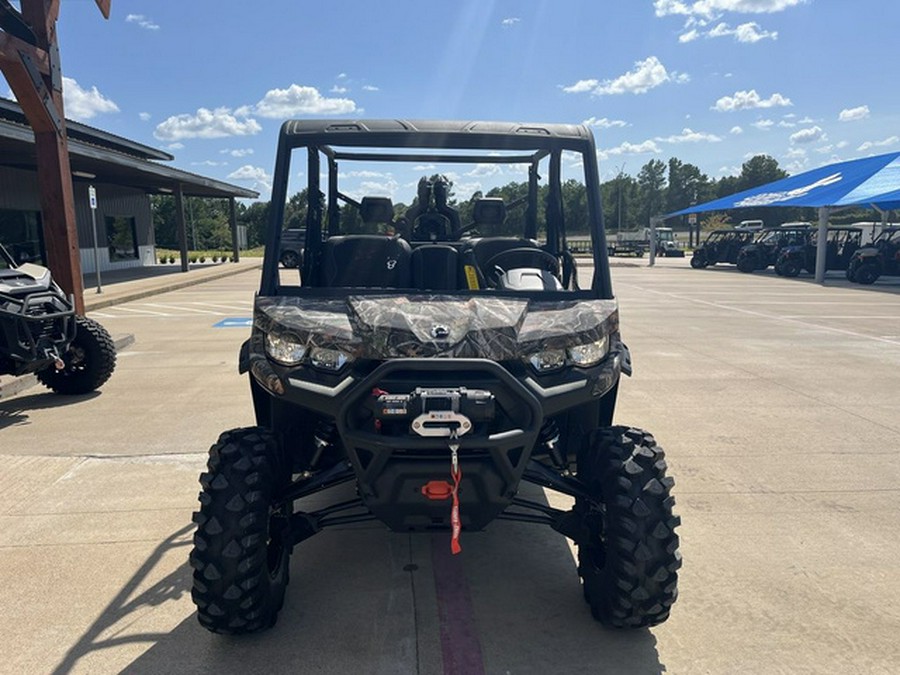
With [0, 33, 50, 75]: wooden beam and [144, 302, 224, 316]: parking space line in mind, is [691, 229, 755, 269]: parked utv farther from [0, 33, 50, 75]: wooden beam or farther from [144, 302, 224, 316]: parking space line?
[0, 33, 50, 75]: wooden beam

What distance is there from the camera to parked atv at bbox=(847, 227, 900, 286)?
20.4 metres

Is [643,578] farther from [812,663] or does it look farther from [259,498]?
[259,498]

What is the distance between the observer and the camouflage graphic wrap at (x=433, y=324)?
251 cm

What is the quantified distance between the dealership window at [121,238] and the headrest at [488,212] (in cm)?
2541

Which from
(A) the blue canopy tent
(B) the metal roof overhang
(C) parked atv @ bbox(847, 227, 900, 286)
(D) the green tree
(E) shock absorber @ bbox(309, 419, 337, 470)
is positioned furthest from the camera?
(D) the green tree

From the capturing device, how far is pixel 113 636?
2.72 m

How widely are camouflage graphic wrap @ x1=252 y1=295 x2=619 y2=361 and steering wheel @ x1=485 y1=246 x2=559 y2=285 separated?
1.98 feet

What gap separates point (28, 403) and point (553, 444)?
5.63m

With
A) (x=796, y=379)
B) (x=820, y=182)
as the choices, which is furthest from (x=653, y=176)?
(x=796, y=379)

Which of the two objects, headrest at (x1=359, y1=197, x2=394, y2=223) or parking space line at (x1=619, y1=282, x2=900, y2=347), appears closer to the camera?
headrest at (x1=359, y1=197, x2=394, y2=223)

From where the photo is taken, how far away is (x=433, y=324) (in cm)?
260

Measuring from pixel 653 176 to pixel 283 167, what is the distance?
11601 centimetres

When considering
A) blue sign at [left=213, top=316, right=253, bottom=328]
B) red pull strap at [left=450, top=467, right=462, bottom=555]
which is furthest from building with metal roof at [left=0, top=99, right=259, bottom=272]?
red pull strap at [left=450, top=467, right=462, bottom=555]

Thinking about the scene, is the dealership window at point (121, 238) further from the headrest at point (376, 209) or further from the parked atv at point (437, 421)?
the parked atv at point (437, 421)
